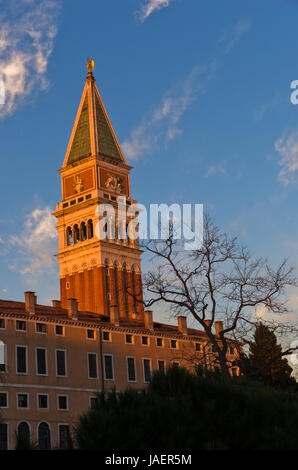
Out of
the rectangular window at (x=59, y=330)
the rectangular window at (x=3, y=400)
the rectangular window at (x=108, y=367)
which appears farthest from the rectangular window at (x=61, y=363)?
the rectangular window at (x=3, y=400)

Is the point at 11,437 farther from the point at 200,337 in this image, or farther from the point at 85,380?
the point at 200,337

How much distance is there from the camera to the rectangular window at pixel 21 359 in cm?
5300

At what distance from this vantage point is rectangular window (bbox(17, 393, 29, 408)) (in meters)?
52.1

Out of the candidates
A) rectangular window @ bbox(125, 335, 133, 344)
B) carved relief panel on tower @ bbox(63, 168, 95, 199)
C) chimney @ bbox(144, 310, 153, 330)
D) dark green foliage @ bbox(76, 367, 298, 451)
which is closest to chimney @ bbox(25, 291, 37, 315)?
rectangular window @ bbox(125, 335, 133, 344)

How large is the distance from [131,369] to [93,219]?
29.3 m

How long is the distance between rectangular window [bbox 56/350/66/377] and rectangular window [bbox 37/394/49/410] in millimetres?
2115

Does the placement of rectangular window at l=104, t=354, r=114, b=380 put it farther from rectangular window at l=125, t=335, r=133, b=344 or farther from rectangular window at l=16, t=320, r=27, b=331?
rectangular window at l=16, t=320, r=27, b=331

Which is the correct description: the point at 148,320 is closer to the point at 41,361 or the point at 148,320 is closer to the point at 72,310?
the point at 72,310

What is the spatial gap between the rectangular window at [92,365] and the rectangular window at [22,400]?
6.18m

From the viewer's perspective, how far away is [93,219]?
86.4 metres

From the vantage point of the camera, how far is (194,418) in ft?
47.9

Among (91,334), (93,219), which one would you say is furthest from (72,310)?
(93,219)
